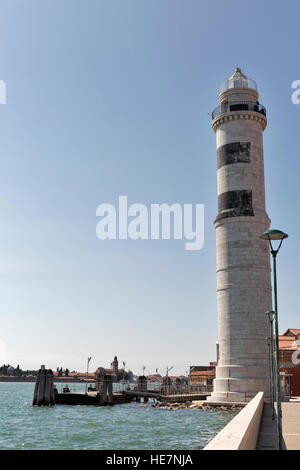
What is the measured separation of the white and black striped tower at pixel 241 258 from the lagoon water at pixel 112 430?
412 centimetres

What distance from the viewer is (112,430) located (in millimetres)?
32719

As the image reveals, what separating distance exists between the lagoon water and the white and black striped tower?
162 inches

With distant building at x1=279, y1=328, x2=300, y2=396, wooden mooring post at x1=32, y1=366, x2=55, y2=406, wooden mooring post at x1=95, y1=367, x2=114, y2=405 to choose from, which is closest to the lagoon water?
wooden mooring post at x1=95, y1=367, x2=114, y2=405

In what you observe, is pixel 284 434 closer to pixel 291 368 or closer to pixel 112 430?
pixel 112 430

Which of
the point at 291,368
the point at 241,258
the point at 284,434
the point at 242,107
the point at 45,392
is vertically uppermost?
the point at 242,107

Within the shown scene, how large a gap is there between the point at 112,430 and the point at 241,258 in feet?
55.3

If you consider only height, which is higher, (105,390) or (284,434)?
(284,434)

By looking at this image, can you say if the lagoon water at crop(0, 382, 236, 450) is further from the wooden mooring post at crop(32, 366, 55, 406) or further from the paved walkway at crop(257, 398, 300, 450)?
the wooden mooring post at crop(32, 366, 55, 406)

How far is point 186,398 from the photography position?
2066 inches

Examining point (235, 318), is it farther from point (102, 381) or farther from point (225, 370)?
point (102, 381)

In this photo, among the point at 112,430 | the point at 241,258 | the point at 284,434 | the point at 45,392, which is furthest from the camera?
the point at 45,392

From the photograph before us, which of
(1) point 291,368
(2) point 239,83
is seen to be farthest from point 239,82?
(1) point 291,368

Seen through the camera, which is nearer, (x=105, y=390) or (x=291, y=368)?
(x=291, y=368)
